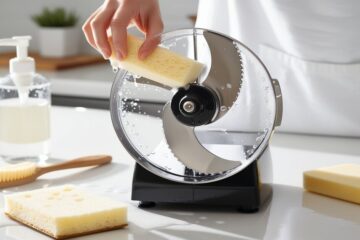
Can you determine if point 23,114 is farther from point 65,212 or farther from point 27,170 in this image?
point 65,212

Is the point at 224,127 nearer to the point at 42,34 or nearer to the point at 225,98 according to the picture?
the point at 225,98

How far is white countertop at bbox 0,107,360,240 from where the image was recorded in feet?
3.37

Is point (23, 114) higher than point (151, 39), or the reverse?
point (151, 39)

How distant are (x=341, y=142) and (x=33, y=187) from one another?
643mm

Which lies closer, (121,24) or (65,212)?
(65,212)

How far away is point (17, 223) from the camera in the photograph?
42.0 inches

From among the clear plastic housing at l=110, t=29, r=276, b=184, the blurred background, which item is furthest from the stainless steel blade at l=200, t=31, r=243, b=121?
the blurred background

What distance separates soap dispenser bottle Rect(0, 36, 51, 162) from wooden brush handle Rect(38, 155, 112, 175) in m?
0.09

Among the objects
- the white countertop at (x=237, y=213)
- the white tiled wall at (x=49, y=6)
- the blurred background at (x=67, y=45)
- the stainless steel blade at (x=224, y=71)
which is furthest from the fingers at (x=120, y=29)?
the white tiled wall at (x=49, y=6)

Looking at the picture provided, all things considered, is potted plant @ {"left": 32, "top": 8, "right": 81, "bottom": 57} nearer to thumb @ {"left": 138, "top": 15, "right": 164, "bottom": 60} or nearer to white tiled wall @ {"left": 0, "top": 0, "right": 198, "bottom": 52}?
white tiled wall @ {"left": 0, "top": 0, "right": 198, "bottom": 52}

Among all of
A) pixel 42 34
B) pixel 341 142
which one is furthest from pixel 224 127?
pixel 42 34

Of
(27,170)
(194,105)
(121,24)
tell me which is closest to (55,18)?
(27,170)

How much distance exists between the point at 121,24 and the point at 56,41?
1.91m

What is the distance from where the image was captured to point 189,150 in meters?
Result: 1.12
